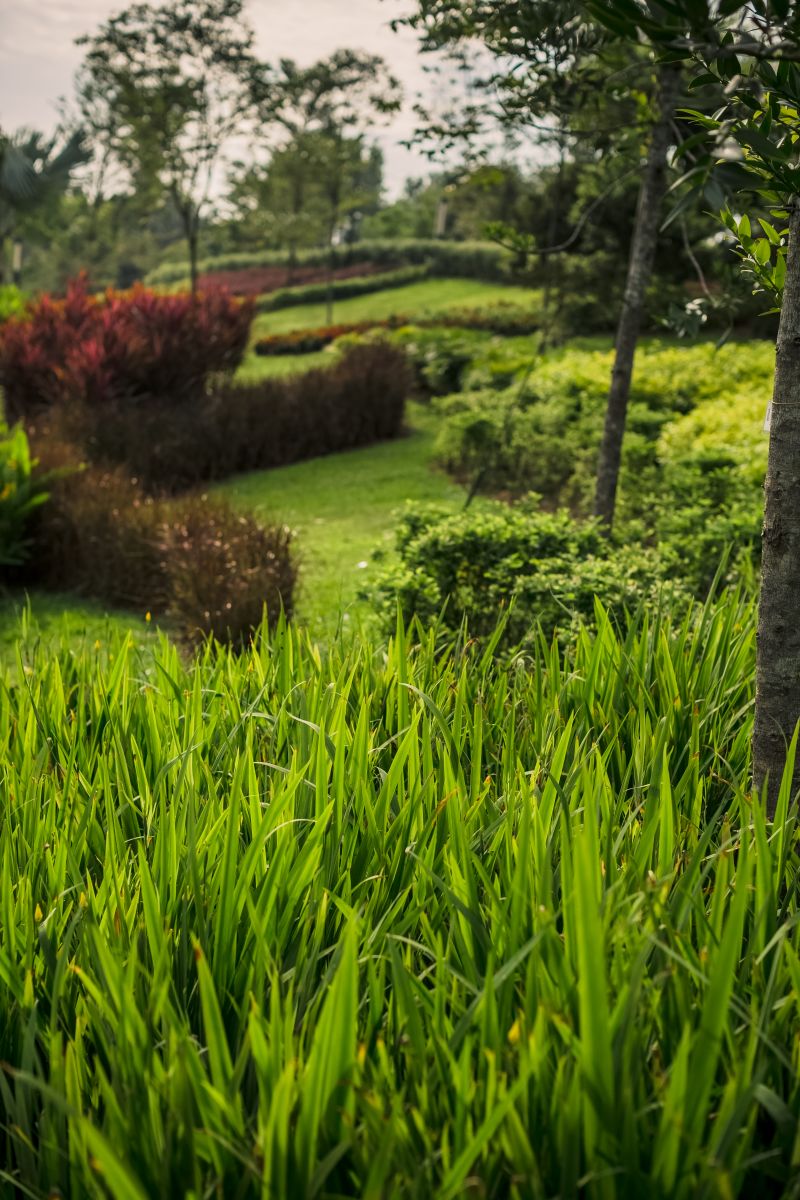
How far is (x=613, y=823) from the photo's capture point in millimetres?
1785

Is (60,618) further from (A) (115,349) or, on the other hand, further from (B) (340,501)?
(A) (115,349)

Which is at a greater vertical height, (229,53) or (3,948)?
(229,53)

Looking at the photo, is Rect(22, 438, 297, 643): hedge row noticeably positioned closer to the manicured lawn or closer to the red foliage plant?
the red foliage plant

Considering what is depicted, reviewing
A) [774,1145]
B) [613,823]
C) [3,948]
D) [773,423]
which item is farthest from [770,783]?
[3,948]

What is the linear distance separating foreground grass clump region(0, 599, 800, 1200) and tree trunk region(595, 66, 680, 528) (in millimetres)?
3198

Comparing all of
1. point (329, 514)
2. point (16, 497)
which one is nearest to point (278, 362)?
point (329, 514)

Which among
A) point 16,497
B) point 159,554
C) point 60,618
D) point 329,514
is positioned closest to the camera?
point 60,618

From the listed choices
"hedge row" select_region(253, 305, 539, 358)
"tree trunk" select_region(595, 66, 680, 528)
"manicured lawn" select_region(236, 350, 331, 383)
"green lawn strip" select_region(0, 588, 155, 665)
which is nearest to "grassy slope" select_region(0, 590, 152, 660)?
"green lawn strip" select_region(0, 588, 155, 665)

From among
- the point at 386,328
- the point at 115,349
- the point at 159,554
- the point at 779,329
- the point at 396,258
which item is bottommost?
the point at 159,554

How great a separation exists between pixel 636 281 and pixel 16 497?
4168 millimetres

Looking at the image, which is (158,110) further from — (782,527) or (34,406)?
(782,527)

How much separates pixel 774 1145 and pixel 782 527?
1.03 metres

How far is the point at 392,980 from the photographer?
145 centimetres

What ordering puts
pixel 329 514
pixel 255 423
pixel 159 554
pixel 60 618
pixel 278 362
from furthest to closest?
pixel 278 362 < pixel 255 423 < pixel 329 514 < pixel 159 554 < pixel 60 618
